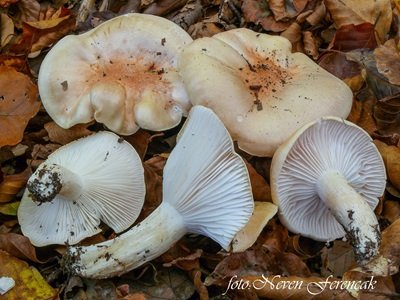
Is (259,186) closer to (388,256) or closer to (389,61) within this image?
(388,256)

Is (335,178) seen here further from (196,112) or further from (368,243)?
(196,112)

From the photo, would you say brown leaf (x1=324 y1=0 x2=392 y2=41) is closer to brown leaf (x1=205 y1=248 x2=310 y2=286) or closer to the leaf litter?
the leaf litter

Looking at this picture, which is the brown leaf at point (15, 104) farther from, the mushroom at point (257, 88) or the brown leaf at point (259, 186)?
the brown leaf at point (259, 186)

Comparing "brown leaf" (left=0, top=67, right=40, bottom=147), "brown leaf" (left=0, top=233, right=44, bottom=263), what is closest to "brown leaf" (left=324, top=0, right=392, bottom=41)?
"brown leaf" (left=0, top=67, right=40, bottom=147)

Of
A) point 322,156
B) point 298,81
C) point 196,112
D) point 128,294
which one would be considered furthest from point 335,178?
point 128,294

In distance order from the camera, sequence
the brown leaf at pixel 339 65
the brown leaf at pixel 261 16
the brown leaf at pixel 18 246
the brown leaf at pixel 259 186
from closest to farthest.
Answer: the brown leaf at pixel 18 246 < the brown leaf at pixel 259 186 < the brown leaf at pixel 339 65 < the brown leaf at pixel 261 16

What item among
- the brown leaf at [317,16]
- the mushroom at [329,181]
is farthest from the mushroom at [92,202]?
the brown leaf at [317,16]

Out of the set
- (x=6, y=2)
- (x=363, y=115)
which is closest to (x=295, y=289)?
(x=363, y=115)
